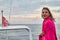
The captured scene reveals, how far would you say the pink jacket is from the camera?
13.3ft

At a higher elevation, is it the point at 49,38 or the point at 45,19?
the point at 45,19

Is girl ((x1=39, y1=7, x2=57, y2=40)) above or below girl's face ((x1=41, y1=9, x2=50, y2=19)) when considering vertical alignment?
below

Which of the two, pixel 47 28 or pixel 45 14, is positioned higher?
pixel 45 14

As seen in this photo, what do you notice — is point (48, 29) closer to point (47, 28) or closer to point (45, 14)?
point (47, 28)

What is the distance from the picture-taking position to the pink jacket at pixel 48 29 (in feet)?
13.3

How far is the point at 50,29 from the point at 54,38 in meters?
0.17

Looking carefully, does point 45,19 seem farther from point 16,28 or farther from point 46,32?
point 16,28

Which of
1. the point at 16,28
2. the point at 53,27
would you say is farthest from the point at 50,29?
the point at 16,28

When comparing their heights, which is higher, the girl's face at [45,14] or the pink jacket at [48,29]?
the girl's face at [45,14]

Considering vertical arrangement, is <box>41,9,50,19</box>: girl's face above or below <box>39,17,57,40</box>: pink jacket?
above

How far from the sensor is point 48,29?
13.4 feet

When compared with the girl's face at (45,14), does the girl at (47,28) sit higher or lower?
lower

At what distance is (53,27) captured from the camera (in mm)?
4105

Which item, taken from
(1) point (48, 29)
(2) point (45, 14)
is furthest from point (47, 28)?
(2) point (45, 14)
